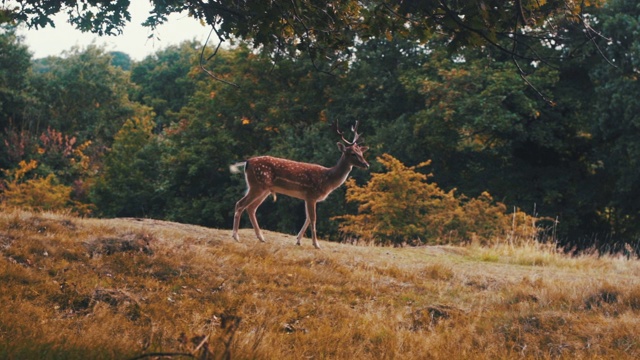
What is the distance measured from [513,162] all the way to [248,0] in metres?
25.1

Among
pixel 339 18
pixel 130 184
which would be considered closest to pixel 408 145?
pixel 130 184

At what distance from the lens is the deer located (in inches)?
506

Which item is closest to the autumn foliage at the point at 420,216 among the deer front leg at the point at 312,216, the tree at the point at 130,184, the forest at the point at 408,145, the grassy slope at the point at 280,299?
the forest at the point at 408,145

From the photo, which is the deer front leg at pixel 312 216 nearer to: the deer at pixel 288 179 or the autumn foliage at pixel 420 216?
the deer at pixel 288 179

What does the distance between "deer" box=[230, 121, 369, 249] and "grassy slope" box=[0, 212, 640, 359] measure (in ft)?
2.07

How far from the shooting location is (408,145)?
2839cm

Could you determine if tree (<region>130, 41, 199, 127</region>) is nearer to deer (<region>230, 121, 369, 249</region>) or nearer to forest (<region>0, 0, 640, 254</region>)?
forest (<region>0, 0, 640, 254</region>)

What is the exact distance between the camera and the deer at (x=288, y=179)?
12859 millimetres

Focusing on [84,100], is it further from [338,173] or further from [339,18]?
[339,18]

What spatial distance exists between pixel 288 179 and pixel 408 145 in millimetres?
16001

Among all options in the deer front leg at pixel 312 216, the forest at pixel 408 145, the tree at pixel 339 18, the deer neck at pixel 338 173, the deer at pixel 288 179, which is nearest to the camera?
the tree at pixel 339 18

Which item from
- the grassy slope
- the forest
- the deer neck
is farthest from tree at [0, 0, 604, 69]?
the forest

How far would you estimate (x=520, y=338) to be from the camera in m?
8.28

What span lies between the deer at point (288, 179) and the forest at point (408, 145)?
22.9 feet
